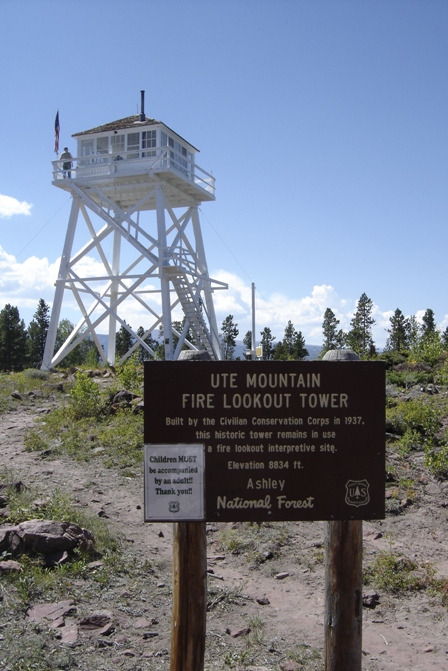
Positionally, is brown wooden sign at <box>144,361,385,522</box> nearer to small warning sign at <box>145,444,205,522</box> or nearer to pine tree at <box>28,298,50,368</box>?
small warning sign at <box>145,444,205,522</box>

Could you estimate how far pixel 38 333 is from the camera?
69.1 metres

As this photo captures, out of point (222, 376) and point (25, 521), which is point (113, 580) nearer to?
point (25, 521)

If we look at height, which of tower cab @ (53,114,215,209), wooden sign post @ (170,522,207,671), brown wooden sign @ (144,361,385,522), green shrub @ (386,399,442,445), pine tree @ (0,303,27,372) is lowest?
wooden sign post @ (170,522,207,671)

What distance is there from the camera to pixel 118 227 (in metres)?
25.2

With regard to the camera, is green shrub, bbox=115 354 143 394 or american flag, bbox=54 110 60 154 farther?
american flag, bbox=54 110 60 154

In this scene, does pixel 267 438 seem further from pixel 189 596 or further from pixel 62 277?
pixel 62 277

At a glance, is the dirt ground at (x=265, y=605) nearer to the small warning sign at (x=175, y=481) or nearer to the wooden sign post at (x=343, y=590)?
the wooden sign post at (x=343, y=590)

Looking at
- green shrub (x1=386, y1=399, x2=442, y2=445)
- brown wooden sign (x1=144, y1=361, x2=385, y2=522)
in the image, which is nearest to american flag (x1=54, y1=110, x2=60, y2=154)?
green shrub (x1=386, y1=399, x2=442, y2=445)

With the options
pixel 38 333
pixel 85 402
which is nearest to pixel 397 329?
pixel 38 333

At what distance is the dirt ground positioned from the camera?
6012 mm

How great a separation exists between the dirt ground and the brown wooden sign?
6.43 feet

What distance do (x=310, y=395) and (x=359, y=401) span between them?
1.17 ft

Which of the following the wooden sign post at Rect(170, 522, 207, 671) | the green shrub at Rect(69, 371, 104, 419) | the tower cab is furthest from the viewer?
the tower cab

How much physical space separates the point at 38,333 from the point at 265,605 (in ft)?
213
